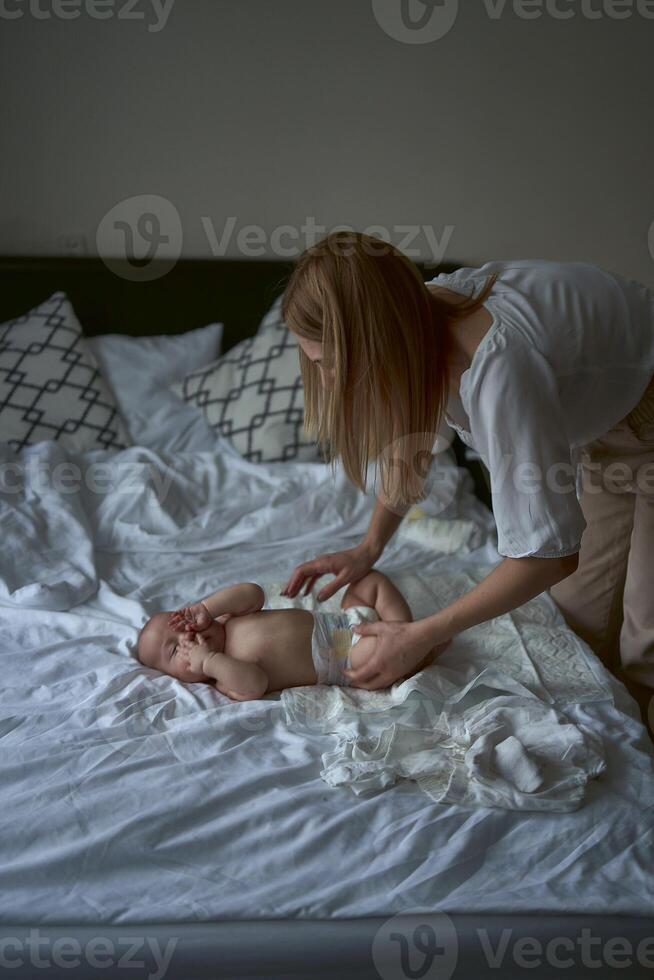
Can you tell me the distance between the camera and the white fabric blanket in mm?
1256

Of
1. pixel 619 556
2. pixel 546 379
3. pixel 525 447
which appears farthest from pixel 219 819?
pixel 619 556

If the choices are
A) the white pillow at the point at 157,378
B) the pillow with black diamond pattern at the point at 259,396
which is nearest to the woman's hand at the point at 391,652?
the pillow with black diamond pattern at the point at 259,396

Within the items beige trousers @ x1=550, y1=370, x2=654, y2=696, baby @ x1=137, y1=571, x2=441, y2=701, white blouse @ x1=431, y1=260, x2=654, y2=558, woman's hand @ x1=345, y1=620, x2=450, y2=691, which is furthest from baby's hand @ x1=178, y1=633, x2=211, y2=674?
beige trousers @ x1=550, y1=370, x2=654, y2=696

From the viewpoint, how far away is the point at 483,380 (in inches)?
47.0

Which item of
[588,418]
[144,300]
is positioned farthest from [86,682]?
[144,300]

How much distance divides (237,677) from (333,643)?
7.8 inches

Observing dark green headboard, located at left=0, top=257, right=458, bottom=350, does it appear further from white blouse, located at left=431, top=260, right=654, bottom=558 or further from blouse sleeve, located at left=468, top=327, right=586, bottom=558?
blouse sleeve, located at left=468, top=327, right=586, bottom=558

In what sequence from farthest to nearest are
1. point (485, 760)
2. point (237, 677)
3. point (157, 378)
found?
1. point (157, 378)
2. point (237, 677)
3. point (485, 760)

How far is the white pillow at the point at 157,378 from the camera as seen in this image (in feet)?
8.38

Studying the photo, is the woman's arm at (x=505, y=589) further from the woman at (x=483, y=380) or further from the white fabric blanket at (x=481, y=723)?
the white fabric blanket at (x=481, y=723)

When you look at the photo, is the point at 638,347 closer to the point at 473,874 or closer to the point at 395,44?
the point at 473,874

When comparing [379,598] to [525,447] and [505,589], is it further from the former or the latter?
[525,447]

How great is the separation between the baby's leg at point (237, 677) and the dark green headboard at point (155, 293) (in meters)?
1.50

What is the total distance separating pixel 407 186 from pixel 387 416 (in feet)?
5.76
